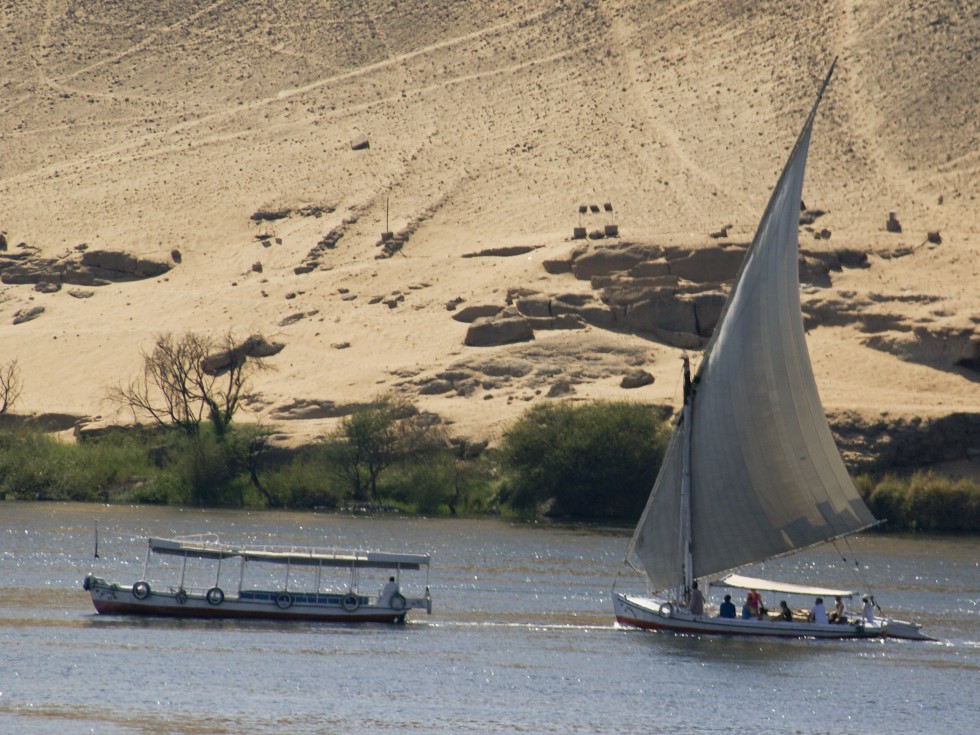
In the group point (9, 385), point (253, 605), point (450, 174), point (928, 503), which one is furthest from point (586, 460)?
Answer: point (450, 174)

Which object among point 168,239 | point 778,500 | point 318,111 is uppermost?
point 318,111

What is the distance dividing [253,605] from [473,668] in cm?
590

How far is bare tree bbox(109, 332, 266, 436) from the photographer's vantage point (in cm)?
6259

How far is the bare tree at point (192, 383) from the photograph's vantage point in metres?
62.6

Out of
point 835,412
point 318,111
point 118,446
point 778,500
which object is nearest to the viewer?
point 778,500

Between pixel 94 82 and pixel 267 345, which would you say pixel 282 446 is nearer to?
pixel 267 345

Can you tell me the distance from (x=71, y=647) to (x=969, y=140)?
69121mm

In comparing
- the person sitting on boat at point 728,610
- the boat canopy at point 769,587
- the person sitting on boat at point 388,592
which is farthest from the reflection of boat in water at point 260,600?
the boat canopy at point 769,587

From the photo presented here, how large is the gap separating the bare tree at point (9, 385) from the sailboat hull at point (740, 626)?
39.3 meters

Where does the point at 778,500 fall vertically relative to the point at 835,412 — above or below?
below

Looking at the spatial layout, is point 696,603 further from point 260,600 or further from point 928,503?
point 928,503

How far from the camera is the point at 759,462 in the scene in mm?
32625

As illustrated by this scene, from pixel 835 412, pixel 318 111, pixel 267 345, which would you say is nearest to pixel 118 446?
pixel 267 345

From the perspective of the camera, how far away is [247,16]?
117312 mm
